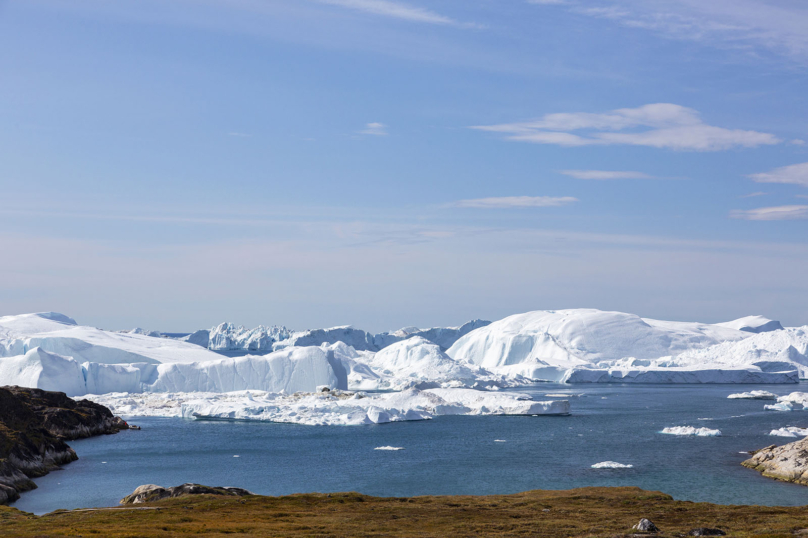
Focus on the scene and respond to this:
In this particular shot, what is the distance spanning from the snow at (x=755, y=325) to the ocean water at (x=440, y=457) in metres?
107

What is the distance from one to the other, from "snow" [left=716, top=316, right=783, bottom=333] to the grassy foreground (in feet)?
487

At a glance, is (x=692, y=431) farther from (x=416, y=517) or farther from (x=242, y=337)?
(x=242, y=337)

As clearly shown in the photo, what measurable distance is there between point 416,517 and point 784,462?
22522mm

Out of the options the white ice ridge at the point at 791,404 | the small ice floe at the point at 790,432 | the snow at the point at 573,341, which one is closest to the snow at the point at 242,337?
the snow at the point at 573,341

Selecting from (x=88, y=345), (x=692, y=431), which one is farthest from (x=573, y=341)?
(x=88, y=345)

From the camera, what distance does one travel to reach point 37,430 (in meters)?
42.2

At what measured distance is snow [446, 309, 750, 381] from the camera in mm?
124438

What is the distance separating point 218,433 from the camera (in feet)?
182

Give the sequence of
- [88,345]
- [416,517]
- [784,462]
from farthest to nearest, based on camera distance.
→ [88,345] < [784,462] < [416,517]

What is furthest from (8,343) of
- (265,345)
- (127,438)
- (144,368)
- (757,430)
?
(265,345)

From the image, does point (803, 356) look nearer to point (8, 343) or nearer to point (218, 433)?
point (218, 433)

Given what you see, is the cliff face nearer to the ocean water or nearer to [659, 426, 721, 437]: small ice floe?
the ocean water

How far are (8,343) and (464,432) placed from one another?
55.0 metres

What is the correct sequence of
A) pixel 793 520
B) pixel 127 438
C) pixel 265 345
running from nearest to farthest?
pixel 793 520 → pixel 127 438 → pixel 265 345
